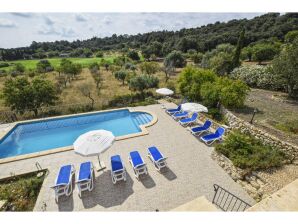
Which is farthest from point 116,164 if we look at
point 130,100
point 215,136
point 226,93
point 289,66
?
point 289,66

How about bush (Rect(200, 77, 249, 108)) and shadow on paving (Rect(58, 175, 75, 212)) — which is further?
bush (Rect(200, 77, 249, 108))

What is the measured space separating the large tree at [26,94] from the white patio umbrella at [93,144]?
8753 mm

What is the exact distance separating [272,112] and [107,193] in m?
11.0

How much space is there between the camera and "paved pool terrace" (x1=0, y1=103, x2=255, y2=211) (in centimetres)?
585

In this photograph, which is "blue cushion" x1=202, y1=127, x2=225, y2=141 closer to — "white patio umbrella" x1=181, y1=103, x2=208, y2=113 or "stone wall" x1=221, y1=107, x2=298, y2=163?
"stone wall" x1=221, y1=107, x2=298, y2=163

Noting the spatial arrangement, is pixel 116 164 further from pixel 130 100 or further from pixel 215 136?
pixel 130 100

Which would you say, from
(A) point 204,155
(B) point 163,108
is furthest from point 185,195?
(B) point 163,108

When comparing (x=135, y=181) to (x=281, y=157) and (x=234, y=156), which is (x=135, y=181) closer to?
(x=234, y=156)

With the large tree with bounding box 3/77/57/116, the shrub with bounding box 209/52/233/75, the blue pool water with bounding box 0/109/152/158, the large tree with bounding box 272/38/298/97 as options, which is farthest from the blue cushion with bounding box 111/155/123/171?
the shrub with bounding box 209/52/233/75

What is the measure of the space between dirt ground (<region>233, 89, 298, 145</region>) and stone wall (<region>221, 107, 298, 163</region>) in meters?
0.39

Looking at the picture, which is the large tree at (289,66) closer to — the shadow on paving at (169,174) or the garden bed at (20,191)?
the shadow on paving at (169,174)

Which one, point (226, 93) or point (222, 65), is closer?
point (226, 93)

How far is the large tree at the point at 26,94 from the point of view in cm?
1252

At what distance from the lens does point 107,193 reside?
6.25 meters
